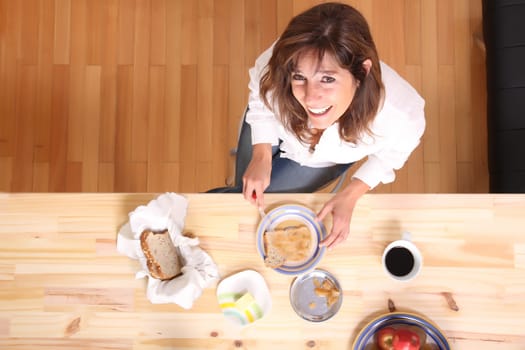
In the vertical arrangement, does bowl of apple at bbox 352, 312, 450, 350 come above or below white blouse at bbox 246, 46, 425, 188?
below

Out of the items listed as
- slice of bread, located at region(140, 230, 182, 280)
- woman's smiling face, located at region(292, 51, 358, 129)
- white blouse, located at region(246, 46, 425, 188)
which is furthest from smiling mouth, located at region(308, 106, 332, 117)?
slice of bread, located at region(140, 230, 182, 280)

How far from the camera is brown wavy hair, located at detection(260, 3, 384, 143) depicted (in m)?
1.06

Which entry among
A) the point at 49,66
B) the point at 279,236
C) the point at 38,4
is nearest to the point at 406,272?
the point at 279,236

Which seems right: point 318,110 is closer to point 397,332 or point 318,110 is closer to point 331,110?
point 331,110

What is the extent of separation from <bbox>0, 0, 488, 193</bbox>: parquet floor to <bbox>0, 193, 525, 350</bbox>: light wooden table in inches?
37.0

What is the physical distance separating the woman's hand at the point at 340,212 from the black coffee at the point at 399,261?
131 mm

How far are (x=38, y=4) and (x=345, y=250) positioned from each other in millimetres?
2017

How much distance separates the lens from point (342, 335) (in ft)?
4.01

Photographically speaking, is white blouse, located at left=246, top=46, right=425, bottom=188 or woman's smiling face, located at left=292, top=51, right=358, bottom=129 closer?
woman's smiling face, located at left=292, top=51, right=358, bottom=129

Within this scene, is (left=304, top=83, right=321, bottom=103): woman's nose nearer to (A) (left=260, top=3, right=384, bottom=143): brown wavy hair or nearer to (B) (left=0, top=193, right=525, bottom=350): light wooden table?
(A) (left=260, top=3, right=384, bottom=143): brown wavy hair

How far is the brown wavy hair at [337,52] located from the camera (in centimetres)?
106

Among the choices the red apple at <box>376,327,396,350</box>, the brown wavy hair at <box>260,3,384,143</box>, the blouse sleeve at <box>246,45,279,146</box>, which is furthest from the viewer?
the blouse sleeve at <box>246,45,279,146</box>

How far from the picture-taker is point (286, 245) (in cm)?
126

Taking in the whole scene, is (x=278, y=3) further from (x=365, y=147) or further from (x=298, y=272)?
(x=298, y=272)
